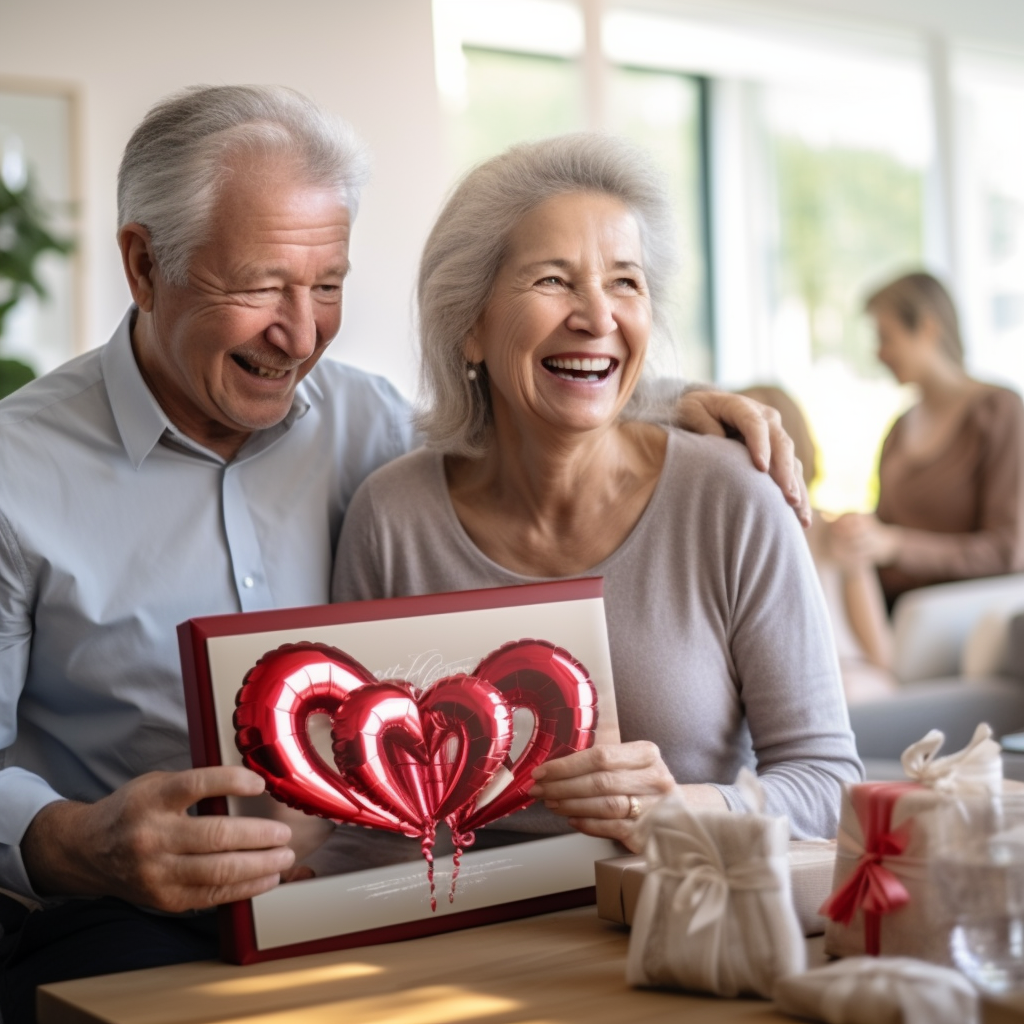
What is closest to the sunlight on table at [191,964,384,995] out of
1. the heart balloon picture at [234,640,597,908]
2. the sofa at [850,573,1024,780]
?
the heart balloon picture at [234,640,597,908]

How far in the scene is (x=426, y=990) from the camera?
102 centimetres

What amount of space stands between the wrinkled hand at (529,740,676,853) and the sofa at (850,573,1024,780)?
1495mm

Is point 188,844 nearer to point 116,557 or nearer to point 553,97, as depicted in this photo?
point 116,557

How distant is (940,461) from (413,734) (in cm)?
371

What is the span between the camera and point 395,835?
1191 mm

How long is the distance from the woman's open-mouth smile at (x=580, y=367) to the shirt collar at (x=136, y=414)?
1.14 ft

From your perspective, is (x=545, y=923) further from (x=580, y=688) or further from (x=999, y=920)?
(x=999, y=920)

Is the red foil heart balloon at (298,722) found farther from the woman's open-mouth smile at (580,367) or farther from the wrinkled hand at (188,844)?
the woman's open-mouth smile at (580,367)

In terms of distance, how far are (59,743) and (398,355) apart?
1.78 m

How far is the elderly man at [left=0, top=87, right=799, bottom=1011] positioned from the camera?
4.75 feet

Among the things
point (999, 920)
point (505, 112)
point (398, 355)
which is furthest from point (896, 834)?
point (505, 112)

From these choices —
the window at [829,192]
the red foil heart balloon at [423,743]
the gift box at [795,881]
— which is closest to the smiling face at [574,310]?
the red foil heart balloon at [423,743]

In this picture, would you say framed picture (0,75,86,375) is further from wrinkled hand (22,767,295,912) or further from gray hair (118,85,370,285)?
wrinkled hand (22,767,295,912)

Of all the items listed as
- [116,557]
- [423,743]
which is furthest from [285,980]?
[116,557]
